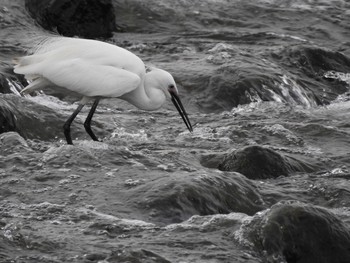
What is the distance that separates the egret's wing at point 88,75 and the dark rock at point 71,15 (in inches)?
169

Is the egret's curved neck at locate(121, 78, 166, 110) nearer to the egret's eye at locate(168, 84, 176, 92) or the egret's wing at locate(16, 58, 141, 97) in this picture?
the egret's eye at locate(168, 84, 176, 92)

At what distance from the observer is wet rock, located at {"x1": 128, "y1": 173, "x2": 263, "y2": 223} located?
20.7ft

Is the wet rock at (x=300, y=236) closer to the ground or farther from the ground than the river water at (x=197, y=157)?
farther from the ground

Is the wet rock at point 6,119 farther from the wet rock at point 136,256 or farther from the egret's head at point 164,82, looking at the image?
the wet rock at point 136,256

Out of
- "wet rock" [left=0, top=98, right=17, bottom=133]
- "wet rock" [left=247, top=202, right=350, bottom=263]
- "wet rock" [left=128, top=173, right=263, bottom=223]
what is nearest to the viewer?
"wet rock" [left=247, top=202, right=350, bottom=263]

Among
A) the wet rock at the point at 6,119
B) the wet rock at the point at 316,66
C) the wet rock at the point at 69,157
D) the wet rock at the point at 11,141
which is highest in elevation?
the wet rock at the point at 69,157

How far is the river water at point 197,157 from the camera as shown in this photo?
5.76 meters

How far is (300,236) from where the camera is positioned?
5.78m

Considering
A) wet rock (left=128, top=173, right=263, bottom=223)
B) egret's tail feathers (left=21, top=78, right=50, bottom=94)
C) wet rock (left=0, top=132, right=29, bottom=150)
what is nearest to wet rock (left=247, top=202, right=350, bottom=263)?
wet rock (left=128, top=173, right=263, bottom=223)

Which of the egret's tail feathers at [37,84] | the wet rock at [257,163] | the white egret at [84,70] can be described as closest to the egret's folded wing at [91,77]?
the white egret at [84,70]

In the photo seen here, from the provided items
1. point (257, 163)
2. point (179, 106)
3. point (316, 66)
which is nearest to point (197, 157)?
point (257, 163)

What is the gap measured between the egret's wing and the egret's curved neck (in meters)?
0.44

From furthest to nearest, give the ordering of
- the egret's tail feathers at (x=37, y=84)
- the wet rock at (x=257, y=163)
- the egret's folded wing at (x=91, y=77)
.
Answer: the egret's tail feathers at (x=37, y=84) < the egret's folded wing at (x=91, y=77) < the wet rock at (x=257, y=163)

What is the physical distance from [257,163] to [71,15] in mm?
5825
